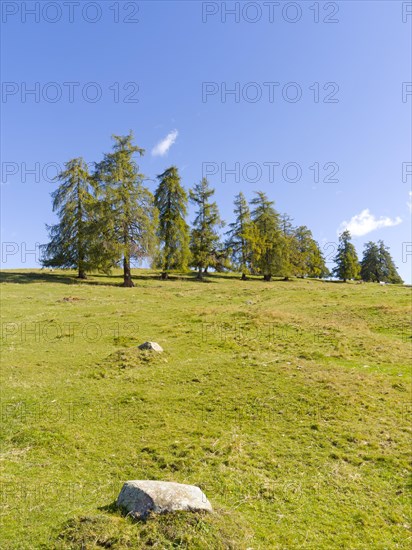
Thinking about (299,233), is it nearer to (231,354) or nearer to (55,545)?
(231,354)

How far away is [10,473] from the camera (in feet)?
25.5

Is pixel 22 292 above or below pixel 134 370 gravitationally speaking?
above

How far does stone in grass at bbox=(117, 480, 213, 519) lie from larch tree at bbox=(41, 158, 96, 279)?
41.7m

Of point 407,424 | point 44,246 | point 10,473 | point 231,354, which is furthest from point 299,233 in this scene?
point 10,473

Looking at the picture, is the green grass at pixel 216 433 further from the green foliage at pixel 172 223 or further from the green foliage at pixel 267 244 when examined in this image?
the green foliage at pixel 267 244

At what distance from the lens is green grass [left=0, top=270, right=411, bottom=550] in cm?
586

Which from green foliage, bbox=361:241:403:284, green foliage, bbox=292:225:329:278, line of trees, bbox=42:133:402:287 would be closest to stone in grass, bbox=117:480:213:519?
line of trees, bbox=42:133:402:287

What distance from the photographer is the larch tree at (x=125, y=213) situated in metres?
42.2

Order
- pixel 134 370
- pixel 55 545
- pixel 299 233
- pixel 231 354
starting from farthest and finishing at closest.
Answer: pixel 299 233 → pixel 231 354 → pixel 134 370 → pixel 55 545

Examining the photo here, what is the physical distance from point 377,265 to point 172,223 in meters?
60.4

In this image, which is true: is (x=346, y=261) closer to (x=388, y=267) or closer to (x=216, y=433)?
(x=388, y=267)

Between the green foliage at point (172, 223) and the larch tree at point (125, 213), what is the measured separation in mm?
4448

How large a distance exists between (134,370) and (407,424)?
9599 mm

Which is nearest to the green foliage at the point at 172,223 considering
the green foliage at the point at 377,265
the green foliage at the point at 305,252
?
the green foliage at the point at 305,252
